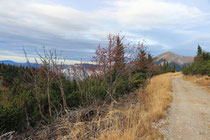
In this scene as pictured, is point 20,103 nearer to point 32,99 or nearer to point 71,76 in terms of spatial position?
point 32,99

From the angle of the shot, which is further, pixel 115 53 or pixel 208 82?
pixel 208 82

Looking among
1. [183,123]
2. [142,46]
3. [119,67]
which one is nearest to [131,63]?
[119,67]

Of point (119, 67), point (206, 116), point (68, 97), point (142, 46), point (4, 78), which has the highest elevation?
point (142, 46)

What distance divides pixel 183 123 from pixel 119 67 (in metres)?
2.98

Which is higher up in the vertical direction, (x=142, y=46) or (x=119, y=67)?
(x=142, y=46)

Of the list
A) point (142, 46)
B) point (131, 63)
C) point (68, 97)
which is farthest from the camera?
point (142, 46)

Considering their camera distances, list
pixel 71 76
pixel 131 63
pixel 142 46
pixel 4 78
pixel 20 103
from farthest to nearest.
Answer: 1. pixel 4 78
2. pixel 142 46
3. pixel 131 63
4. pixel 71 76
5. pixel 20 103

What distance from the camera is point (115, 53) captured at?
5492mm

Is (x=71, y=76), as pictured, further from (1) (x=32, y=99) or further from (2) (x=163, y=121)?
(2) (x=163, y=121)

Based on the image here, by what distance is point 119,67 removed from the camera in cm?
562

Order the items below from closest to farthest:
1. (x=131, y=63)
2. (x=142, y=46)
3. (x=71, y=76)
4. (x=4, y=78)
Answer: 1. (x=71, y=76)
2. (x=131, y=63)
3. (x=142, y=46)
4. (x=4, y=78)

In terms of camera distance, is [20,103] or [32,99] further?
[32,99]

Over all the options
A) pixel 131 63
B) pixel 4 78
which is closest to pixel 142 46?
pixel 131 63

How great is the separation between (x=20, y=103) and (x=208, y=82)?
15.8 meters
